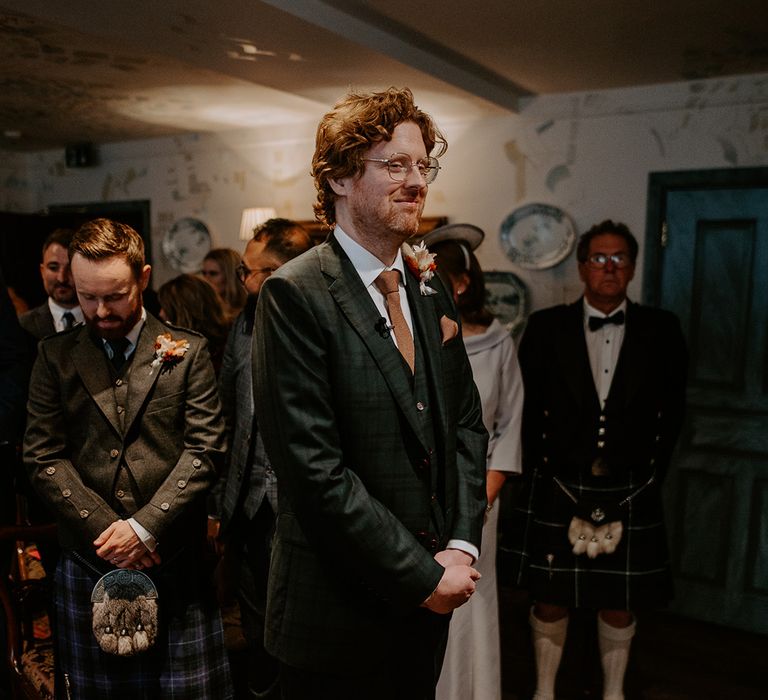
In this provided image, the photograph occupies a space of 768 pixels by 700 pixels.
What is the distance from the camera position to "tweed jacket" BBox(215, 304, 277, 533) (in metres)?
1.98

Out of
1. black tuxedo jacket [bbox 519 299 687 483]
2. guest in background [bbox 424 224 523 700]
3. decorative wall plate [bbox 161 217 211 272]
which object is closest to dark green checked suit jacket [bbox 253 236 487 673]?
guest in background [bbox 424 224 523 700]

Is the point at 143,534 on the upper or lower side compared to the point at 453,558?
lower

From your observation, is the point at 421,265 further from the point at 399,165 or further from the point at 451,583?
the point at 451,583

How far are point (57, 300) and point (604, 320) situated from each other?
2.16 metres

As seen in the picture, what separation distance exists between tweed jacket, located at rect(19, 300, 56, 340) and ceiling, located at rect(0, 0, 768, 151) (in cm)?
111

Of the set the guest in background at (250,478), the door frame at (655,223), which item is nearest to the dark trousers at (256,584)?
the guest in background at (250,478)

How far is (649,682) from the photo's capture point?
2930mm

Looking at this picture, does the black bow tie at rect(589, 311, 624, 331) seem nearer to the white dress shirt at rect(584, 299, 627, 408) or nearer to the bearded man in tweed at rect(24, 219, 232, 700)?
the white dress shirt at rect(584, 299, 627, 408)

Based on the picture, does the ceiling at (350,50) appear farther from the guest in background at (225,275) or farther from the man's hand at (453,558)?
the man's hand at (453,558)

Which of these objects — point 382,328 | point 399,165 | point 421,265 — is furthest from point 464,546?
point 399,165

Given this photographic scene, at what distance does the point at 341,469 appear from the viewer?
127 cm

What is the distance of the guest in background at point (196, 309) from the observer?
2.96 metres

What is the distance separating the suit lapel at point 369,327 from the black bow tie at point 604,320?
1482 millimetres

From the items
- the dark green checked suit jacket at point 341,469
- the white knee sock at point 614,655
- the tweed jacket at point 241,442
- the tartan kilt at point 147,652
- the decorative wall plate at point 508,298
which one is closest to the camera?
the dark green checked suit jacket at point 341,469
